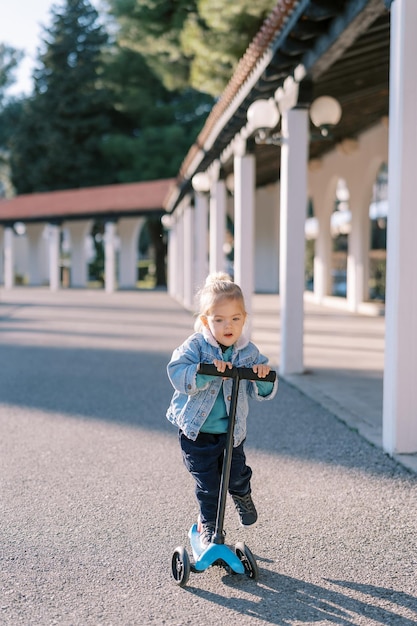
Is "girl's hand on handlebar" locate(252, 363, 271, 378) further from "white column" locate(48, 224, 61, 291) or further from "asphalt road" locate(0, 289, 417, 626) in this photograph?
"white column" locate(48, 224, 61, 291)

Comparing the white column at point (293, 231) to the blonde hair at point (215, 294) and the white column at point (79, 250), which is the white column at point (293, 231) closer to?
the blonde hair at point (215, 294)

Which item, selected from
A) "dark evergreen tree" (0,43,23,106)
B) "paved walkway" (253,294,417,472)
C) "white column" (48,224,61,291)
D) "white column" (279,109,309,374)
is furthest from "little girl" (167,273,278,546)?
"dark evergreen tree" (0,43,23,106)

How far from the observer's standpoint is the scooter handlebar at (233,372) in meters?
2.70

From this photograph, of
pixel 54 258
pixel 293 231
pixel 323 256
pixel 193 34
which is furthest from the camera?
pixel 54 258

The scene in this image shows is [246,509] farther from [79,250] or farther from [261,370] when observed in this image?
[79,250]

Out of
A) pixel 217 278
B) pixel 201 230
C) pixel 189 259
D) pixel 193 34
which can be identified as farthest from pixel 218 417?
pixel 193 34

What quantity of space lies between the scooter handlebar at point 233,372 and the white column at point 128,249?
2915 centimetres

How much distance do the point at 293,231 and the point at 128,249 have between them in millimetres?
24626

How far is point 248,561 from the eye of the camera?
2.83 m

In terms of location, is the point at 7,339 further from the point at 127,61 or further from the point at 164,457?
the point at 127,61

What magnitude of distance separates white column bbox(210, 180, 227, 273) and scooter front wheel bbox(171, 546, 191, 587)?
9568 mm

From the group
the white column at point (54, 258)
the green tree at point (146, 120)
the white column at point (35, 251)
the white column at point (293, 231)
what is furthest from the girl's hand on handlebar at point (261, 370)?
the green tree at point (146, 120)

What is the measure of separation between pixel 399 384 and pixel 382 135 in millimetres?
10260

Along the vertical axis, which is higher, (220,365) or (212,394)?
(220,365)
